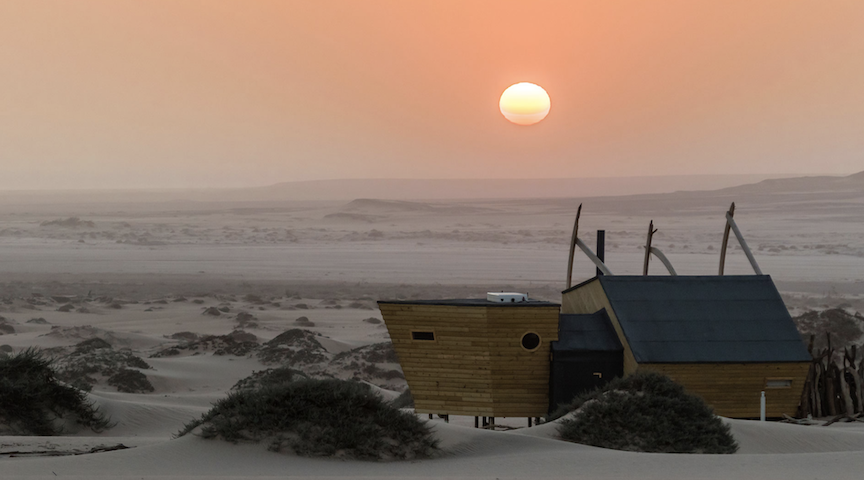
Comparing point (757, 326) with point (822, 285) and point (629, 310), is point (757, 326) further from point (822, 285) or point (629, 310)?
point (822, 285)

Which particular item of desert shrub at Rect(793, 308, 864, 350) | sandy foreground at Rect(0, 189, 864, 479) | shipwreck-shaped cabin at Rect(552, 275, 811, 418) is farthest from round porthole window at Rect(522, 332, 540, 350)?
desert shrub at Rect(793, 308, 864, 350)

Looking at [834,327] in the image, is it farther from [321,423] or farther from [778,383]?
[321,423]

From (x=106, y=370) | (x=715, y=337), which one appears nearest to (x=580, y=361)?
(x=715, y=337)

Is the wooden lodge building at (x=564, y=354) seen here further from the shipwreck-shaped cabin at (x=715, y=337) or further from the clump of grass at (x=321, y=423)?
the clump of grass at (x=321, y=423)

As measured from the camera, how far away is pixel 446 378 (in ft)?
73.6

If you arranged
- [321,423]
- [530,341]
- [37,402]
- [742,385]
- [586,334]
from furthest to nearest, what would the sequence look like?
[586,334], [742,385], [530,341], [37,402], [321,423]

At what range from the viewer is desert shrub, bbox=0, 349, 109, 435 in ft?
61.3

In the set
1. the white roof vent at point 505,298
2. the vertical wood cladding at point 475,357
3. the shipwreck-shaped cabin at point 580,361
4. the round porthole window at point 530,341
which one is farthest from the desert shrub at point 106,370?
the shipwreck-shaped cabin at point 580,361

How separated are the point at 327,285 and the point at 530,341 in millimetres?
66660

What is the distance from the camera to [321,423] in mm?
14562

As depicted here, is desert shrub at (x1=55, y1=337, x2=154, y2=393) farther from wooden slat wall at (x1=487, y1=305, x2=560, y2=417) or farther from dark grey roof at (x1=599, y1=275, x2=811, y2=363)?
dark grey roof at (x1=599, y1=275, x2=811, y2=363)

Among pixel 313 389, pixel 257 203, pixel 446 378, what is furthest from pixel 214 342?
pixel 257 203

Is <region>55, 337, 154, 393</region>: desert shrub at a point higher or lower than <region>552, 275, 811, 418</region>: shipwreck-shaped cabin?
lower

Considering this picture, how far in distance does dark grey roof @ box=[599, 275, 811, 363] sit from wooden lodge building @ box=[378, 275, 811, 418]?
0.10ft
